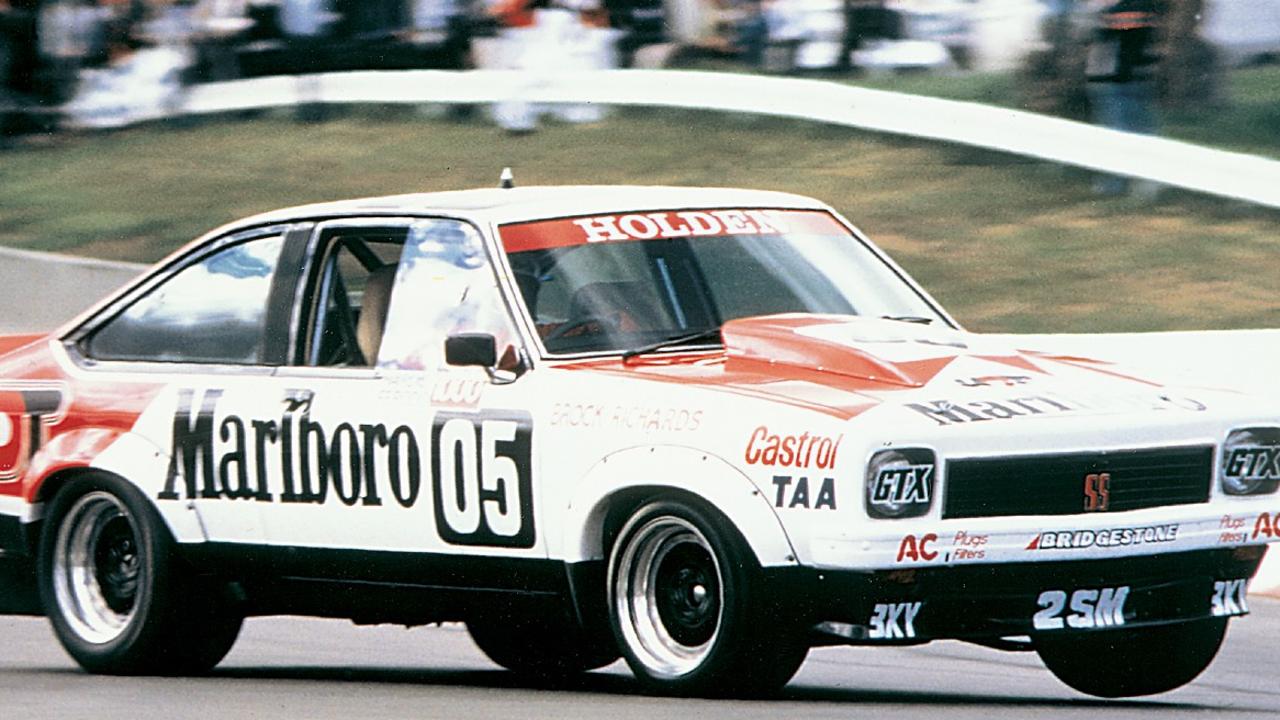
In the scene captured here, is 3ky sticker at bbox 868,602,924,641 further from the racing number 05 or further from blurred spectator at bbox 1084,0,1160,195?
blurred spectator at bbox 1084,0,1160,195

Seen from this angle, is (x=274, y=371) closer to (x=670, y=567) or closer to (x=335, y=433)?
(x=335, y=433)

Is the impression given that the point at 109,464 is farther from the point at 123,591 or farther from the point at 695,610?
the point at 695,610

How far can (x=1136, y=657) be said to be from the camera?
26.4ft

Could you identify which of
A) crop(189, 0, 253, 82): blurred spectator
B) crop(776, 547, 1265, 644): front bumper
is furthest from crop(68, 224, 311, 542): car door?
crop(189, 0, 253, 82): blurred spectator

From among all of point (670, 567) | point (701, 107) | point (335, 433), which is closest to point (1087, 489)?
point (670, 567)

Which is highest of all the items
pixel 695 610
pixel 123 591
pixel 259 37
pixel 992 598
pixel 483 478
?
pixel 483 478

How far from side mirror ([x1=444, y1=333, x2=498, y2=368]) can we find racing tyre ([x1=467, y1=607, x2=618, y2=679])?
105 centimetres

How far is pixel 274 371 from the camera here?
866cm

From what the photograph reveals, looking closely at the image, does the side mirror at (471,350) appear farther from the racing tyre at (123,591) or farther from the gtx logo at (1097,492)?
the gtx logo at (1097,492)

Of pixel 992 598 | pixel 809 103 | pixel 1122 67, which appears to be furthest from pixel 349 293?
pixel 809 103

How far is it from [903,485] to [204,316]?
9.47ft

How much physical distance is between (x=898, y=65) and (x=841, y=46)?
468mm

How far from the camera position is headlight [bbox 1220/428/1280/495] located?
7.64 meters

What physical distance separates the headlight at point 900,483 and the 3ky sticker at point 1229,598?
1047 millimetres
